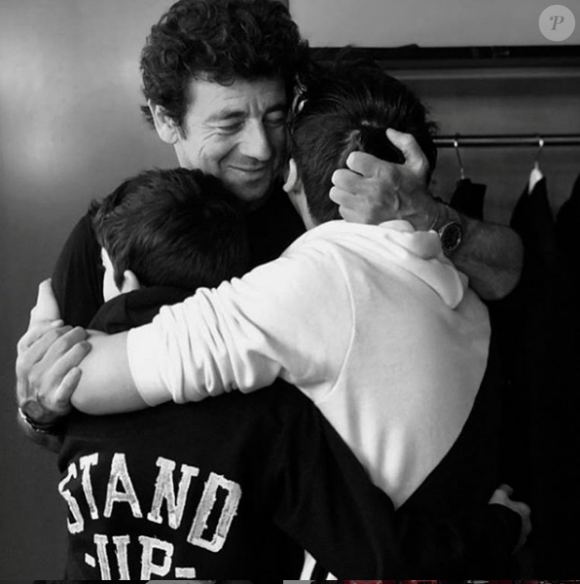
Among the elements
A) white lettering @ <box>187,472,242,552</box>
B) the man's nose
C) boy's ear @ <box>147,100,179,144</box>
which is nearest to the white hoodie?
white lettering @ <box>187,472,242,552</box>

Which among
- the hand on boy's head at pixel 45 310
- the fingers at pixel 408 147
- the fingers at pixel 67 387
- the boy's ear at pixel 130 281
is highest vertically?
the fingers at pixel 408 147

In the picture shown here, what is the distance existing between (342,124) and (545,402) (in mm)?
704

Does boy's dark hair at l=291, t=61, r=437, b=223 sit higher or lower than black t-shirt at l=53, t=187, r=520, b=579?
higher

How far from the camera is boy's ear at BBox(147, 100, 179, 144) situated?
145cm

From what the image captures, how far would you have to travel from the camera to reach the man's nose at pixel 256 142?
1325 mm

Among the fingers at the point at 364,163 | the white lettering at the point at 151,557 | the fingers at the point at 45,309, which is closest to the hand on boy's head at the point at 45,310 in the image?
the fingers at the point at 45,309

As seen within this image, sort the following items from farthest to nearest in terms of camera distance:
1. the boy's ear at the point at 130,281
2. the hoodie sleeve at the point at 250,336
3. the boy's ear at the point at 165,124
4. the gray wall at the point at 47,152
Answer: the gray wall at the point at 47,152 < the boy's ear at the point at 165,124 < the boy's ear at the point at 130,281 < the hoodie sleeve at the point at 250,336

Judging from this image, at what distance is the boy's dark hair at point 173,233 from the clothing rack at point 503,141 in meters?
0.76

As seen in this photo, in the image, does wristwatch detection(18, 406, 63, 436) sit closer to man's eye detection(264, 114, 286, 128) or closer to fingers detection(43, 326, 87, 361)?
fingers detection(43, 326, 87, 361)

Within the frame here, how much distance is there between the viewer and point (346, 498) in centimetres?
99

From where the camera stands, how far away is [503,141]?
1.73 meters

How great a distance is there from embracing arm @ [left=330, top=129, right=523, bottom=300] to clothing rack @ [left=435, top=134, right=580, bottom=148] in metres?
0.34

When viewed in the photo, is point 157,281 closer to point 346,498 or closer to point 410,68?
point 346,498
